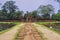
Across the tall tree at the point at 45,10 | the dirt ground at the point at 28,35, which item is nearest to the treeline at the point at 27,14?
the tall tree at the point at 45,10

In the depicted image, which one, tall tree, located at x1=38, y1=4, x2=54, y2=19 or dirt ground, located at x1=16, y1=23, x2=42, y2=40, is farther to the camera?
tall tree, located at x1=38, y1=4, x2=54, y2=19

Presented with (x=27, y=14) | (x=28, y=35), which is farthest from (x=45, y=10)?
(x=28, y=35)

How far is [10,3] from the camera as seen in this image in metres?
82.1

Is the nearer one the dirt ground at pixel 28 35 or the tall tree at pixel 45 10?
the dirt ground at pixel 28 35

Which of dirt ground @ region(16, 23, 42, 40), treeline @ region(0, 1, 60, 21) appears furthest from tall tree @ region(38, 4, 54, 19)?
dirt ground @ region(16, 23, 42, 40)

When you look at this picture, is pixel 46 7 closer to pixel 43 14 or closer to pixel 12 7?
pixel 43 14

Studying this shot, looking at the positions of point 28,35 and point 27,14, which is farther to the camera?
point 27,14

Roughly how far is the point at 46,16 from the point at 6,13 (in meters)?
14.6

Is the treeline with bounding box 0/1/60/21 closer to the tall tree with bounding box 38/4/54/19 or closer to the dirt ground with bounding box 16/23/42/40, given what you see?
the tall tree with bounding box 38/4/54/19

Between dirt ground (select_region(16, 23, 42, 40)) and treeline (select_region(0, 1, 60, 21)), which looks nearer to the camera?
dirt ground (select_region(16, 23, 42, 40))

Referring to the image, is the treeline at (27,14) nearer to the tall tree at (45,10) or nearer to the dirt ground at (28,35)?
the tall tree at (45,10)

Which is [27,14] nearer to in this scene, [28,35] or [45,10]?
[45,10]

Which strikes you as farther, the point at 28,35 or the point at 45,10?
the point at 45,10

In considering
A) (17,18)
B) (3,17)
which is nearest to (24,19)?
(17,18)
